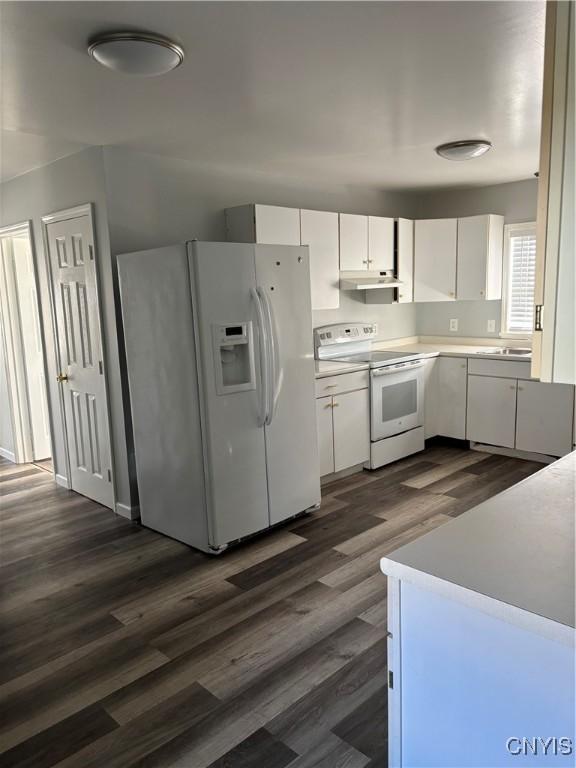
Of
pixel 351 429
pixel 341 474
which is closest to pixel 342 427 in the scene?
pixel 351 429

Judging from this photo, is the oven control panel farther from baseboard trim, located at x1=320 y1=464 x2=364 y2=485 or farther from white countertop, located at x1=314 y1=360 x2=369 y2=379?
baseboard trim, located at x1=320 y1=464 x2=364 y2=485

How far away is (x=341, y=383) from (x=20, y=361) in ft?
9.75

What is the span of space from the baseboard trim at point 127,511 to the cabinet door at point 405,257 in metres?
3.03

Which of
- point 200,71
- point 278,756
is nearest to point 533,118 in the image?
point 200,71

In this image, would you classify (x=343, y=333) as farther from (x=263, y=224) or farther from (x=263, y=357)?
(x=263, y=357)

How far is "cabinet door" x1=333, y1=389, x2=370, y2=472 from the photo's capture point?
14.3ft

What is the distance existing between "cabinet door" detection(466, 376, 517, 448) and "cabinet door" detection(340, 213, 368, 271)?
146 centimetres

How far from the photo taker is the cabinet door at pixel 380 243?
496cm

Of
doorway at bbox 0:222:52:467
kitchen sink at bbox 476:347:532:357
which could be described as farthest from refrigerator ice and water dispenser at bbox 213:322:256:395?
kitchen sink at bbox 476:347:532:357

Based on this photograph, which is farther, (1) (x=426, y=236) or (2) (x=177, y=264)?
(1) (x=426, y=236)

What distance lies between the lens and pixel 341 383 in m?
4.33

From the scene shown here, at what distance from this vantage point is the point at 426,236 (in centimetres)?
541

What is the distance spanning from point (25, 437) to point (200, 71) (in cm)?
407

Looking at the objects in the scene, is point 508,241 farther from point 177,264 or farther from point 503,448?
point 177,264
